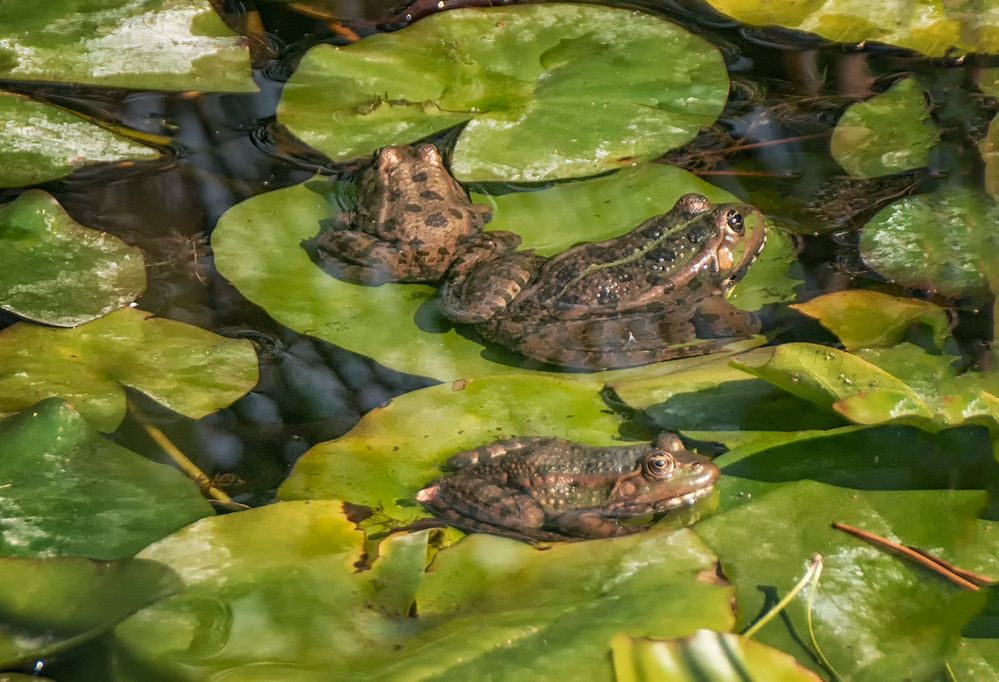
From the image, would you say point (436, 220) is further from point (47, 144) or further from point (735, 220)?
point (47, 144)

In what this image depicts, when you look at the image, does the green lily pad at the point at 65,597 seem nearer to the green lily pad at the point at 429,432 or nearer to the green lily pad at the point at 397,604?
the green lily pad at the point at 397,604

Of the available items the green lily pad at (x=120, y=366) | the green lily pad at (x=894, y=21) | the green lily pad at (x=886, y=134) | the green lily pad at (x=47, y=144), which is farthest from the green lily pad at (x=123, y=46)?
the green lily pad at (x=886, y=134)

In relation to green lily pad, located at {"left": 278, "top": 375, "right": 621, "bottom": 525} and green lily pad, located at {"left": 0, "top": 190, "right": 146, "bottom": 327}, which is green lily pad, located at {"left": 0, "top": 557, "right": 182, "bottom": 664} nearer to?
green lily pad, located at {"left": 278, "top": 375, "right": 621, "bottom": 525}

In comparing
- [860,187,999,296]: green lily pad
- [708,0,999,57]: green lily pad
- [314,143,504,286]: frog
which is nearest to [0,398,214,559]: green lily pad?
[314,143,504,286]: frog

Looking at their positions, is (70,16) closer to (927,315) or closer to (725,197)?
(725,197)

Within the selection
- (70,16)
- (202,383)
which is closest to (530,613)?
(202,383)

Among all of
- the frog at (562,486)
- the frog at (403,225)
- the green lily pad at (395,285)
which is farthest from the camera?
the frog at (403,225)
